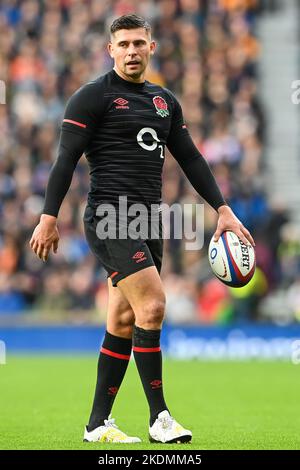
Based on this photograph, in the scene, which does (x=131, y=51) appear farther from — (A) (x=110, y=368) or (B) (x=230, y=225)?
(A) (x=110, y=368)

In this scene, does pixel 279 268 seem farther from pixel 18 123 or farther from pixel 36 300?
pixel 18 123

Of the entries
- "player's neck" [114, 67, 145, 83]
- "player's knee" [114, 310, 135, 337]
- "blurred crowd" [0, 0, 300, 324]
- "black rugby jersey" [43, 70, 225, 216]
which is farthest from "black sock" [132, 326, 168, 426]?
"blurred crowd" [0, 0, 300, 324]

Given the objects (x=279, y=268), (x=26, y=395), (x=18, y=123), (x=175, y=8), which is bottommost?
(x=26, y=395)

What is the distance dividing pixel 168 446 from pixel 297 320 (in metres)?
10.2

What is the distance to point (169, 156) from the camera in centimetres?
1823

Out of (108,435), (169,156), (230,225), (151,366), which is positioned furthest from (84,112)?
(169,156)

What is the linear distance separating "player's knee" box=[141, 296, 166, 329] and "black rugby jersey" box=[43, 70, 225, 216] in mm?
632

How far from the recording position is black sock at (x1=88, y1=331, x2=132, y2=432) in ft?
22.9

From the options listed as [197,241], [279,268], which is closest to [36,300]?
[197,241]

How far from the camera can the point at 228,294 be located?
1673 centimetres

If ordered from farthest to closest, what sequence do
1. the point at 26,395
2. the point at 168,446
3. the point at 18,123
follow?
the point at 18,123 < the point at 26,395 < the point at 168,446

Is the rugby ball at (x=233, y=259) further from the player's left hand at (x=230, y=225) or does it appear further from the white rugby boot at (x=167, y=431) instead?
the white rugby boot at (x=167, y=431)

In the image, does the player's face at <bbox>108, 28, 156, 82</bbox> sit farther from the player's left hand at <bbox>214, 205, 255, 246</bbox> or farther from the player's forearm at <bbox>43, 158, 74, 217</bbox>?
the player's left hand at <bbox>214, 205, 255, 246</bbox>

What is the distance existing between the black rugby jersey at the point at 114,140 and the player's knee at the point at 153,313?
0.63m
